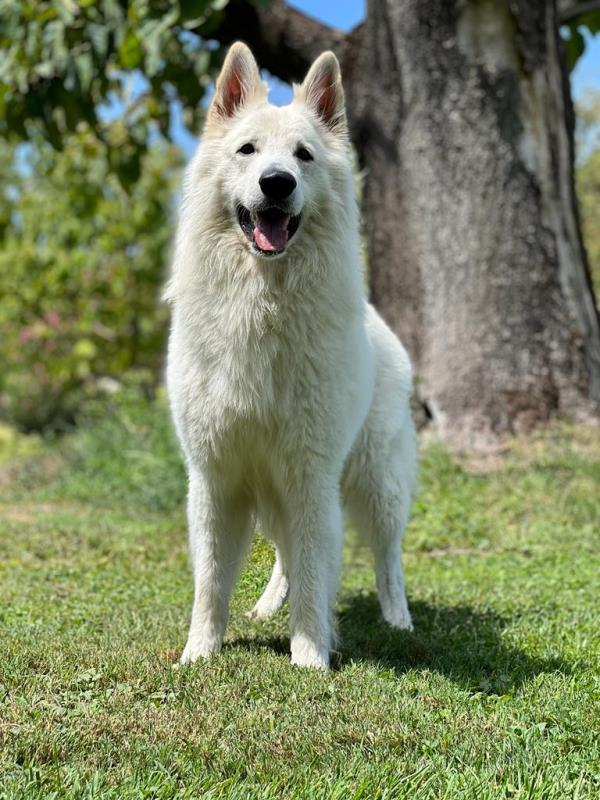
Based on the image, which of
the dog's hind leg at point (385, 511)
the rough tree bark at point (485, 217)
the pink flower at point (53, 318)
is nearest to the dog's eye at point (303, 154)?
the dog's hind leg at point (385, 511)

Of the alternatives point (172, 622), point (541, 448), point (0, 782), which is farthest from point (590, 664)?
point (541, 448)

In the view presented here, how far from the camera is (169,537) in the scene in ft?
23.0

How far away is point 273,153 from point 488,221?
5.02m

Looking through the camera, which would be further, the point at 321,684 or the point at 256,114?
the point at 256,114

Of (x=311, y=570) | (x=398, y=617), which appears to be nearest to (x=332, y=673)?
(x=311, y=570)

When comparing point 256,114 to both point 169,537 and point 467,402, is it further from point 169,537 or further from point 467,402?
point 467,402

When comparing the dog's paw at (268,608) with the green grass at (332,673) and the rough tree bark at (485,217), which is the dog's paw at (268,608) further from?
the rough tree bark at (485,217)

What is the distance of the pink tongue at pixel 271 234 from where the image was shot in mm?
3824

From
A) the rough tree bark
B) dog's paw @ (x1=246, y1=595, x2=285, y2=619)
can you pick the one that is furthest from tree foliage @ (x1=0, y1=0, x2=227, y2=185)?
dog's paw @ (x1=246, y1=595, x2=285, y2=619)

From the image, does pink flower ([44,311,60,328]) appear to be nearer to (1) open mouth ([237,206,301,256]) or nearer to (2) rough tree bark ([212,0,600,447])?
(2) rough tree bark ([212,0,600,447])

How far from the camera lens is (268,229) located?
12.6ft

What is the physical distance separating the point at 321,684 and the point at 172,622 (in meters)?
1.27

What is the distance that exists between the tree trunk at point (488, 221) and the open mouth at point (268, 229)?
4.85m

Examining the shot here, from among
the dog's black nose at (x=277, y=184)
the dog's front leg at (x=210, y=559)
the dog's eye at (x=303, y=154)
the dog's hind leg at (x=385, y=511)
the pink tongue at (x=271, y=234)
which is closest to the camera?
the dog's black nose at (x=277, y=184)
